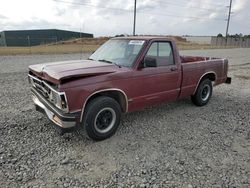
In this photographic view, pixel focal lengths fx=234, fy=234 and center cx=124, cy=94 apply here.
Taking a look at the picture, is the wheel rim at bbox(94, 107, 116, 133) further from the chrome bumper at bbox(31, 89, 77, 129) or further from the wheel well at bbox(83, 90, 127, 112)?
the chrome bumper at bbox(31, 89, 77, 129)

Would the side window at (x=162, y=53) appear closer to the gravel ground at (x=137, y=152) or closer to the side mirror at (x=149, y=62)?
the side mirror at (x=149, y=62)

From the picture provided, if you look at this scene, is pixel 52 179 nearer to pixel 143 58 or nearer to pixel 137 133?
pixel 137 133

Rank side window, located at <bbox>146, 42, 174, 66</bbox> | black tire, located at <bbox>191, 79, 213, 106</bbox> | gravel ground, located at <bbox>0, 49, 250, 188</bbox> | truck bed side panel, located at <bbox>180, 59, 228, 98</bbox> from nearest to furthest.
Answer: gravel ground, located at <bbox>0, 49, 250, 188</bbox> < side window, located at <bbox>146, 42, 174, 66</bbox> < truck bed side panel, located at <bbox>180, 59, 228, 98</bbox> < black tire, located at <bbox>191, 79, 213, 106</bbox>

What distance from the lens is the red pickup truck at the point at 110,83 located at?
3.65 meters

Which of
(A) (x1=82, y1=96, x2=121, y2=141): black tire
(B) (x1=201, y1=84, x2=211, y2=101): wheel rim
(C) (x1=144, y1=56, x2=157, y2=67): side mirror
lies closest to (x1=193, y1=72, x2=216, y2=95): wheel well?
(B) (x1=201, y1=84, x2=211, y2=101): wheel rim

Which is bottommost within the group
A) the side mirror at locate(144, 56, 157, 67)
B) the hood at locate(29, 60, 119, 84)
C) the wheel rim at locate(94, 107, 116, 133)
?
the wheel rim at locate(94, 107, 116, 133)

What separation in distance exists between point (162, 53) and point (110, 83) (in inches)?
63.7

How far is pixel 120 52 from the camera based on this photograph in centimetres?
487

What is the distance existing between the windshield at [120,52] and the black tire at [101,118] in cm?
89

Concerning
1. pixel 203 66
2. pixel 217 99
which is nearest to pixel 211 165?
pixel 203 66

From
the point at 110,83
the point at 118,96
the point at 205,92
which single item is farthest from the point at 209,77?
the point at 110,83

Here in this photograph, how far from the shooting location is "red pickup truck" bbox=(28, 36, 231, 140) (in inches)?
144

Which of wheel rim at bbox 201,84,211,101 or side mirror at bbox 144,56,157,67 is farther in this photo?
wheel rim at bbox 201,84,211,101

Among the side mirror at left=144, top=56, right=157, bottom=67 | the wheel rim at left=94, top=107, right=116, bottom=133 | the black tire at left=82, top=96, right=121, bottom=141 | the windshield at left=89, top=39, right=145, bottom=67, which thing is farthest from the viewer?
the windshield at left=89, top=39, right=145, bottom=67
